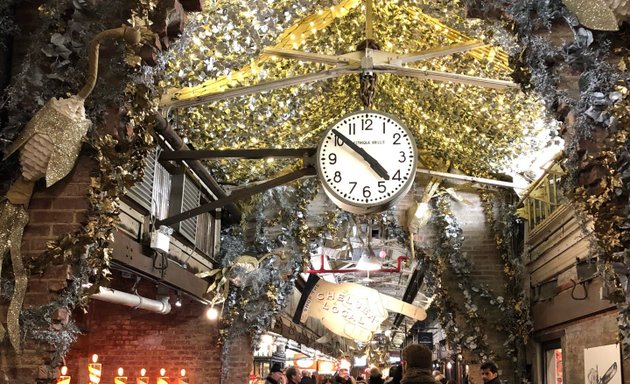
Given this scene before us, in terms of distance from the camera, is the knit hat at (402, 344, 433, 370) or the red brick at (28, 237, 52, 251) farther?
the knit hat at (402, 344, 433, 370)

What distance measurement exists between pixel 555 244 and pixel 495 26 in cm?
485

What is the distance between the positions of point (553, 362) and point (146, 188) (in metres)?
5.85

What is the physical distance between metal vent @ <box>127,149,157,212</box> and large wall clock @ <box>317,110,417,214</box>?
180cm

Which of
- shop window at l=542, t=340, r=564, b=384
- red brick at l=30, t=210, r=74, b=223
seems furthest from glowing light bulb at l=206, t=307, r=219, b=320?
red brick at l=30, t=210, r=74, b=223

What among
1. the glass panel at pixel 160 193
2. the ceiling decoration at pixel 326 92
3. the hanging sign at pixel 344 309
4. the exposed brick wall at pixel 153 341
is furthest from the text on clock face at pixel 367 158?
the hanging sign at pixel 344 309

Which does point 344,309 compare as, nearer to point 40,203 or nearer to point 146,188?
point 146,188

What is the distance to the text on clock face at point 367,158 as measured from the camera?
5766mm

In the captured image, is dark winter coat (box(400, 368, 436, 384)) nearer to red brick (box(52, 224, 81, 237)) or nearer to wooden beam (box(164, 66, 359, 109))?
red brick (box(52, 224, 81, 237))

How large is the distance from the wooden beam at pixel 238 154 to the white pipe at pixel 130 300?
4.45ft

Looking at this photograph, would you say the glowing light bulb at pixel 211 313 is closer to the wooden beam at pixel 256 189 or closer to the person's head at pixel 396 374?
the person's head at pixel 396 374

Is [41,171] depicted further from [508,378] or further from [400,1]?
[508,378]

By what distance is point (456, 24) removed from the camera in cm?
671

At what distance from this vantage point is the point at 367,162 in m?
5.85

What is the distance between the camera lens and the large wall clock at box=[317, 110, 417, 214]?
5.75m
